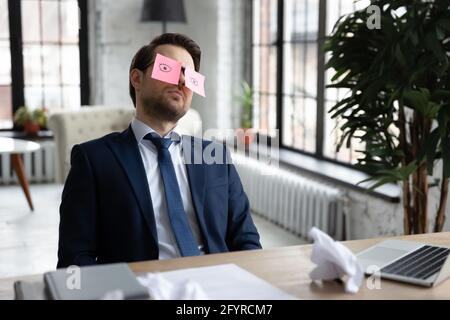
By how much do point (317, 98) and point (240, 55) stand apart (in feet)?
5.03

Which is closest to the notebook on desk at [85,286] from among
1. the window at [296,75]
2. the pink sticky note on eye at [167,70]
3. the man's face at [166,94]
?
the pink sticky note on eye at [167,70]

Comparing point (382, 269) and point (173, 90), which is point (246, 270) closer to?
point (382, 269)

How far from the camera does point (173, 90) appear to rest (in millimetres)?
1751

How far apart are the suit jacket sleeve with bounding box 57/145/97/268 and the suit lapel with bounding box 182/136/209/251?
288 millimetres

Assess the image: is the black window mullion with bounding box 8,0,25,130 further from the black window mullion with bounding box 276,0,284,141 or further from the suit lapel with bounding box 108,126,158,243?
the suit lapel with bounding box 108,126,158,243

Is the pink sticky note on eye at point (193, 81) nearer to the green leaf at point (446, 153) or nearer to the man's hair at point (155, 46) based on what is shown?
the man's hair at point (155, 46)

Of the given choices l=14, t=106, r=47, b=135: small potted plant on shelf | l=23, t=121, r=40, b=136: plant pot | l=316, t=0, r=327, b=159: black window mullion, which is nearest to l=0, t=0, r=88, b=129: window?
l=14, t=106, r=47, b=135: small potted plant on shelf

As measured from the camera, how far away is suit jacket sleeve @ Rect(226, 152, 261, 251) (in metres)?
1.89

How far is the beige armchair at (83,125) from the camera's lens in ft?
18.5

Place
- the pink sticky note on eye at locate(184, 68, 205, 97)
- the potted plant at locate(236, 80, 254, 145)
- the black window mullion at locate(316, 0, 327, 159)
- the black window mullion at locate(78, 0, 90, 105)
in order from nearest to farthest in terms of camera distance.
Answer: the pink sticky note on eye at locate(184, 68, 205, 97) → the black window mullion at locate(316, 0, 327, 159) → the potted plant at locate(236, 80, 254, 145) → the black window mullion at locate(78, 0, 90, 105)

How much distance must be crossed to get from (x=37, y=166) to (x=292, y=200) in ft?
10.3

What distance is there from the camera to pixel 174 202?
1.75 meters

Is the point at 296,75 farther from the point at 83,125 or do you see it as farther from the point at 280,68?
the point at 83,125

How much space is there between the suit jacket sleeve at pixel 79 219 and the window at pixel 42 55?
533 cm
